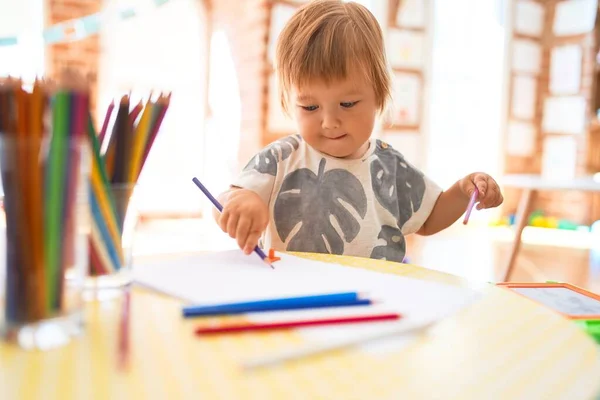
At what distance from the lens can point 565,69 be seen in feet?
12.5

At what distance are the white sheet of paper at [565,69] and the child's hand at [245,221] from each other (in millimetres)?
3840

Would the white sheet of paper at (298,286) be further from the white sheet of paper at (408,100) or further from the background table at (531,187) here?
the white sheet of paper at (408,100)

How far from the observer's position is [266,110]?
9.25ft

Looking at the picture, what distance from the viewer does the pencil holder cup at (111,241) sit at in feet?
1.34

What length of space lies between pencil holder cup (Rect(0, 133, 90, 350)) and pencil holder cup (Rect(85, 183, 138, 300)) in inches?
2.8

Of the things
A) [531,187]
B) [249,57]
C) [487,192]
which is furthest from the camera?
[249,57]

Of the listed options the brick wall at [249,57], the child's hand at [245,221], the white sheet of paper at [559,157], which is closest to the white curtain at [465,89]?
the white sheet of paper at [559,157]

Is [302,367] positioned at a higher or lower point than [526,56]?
lower

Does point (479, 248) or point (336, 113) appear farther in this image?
point (479, 248)

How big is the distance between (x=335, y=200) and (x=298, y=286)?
420 millimetres

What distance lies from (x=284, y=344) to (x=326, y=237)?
0.52 meters

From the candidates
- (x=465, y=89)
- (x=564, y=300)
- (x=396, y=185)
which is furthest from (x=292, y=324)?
(x=465, y=89)

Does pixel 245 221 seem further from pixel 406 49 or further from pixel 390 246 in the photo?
pixel 406 49

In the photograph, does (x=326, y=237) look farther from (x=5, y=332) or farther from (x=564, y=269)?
(x=564, y=269)
